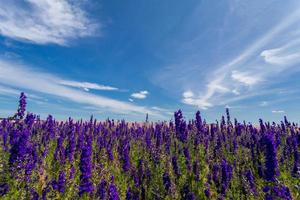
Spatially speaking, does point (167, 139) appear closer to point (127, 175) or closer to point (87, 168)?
point (127, 175)

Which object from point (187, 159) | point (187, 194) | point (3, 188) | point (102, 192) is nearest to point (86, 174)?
point (102, 192)

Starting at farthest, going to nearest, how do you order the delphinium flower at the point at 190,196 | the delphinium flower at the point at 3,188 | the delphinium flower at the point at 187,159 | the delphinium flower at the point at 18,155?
the delphinium flower at the point at 187,159, the delphinium flower at the point at 18,155, the delphinium flower at the point at 3,188, the delphinium flower at the point at 190,196

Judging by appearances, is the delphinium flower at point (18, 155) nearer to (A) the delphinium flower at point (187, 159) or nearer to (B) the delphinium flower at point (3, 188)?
(B) the delphinium flower at point (3, 188)

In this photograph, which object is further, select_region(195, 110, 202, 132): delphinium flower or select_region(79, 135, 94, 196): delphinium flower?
select_region(195, 110, 202, 132): delphinium flower

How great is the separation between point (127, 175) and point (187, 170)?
7.09 ft

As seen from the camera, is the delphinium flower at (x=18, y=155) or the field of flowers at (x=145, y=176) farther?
the delphinium flower at (x=18, y=155)

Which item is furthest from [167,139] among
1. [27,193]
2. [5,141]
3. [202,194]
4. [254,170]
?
[27,193]

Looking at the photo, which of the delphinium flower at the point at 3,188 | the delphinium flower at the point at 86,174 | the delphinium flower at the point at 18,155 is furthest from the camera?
the delphinium flower at the point at 18,155

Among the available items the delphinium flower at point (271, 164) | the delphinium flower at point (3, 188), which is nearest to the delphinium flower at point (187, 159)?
the delphinium flower at point (271, 164)

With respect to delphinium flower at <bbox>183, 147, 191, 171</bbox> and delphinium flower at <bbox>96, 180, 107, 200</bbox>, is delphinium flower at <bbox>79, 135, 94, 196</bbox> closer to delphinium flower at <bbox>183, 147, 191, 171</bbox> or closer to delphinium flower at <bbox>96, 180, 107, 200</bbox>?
delphinium flower at <bbox>96, 180, 107, 200</bbox>

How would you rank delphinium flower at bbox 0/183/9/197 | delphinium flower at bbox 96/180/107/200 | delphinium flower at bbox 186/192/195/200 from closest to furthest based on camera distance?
delphinium flower at bbox 96/180/107/200 < delphinium flower at bbox 186/192/195/200 < delphinium flower at bbox 0/183/9/197

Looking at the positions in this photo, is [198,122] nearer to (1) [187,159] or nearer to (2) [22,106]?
(1) [187,159]

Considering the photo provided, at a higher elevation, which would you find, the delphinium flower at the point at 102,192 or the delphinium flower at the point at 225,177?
the delphinium flower at the point at 225,177

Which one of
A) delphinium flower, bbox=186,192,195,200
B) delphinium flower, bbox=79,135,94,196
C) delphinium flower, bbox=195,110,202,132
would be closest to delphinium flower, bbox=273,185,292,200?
delphinium flower, bbox=186,192,195,200
